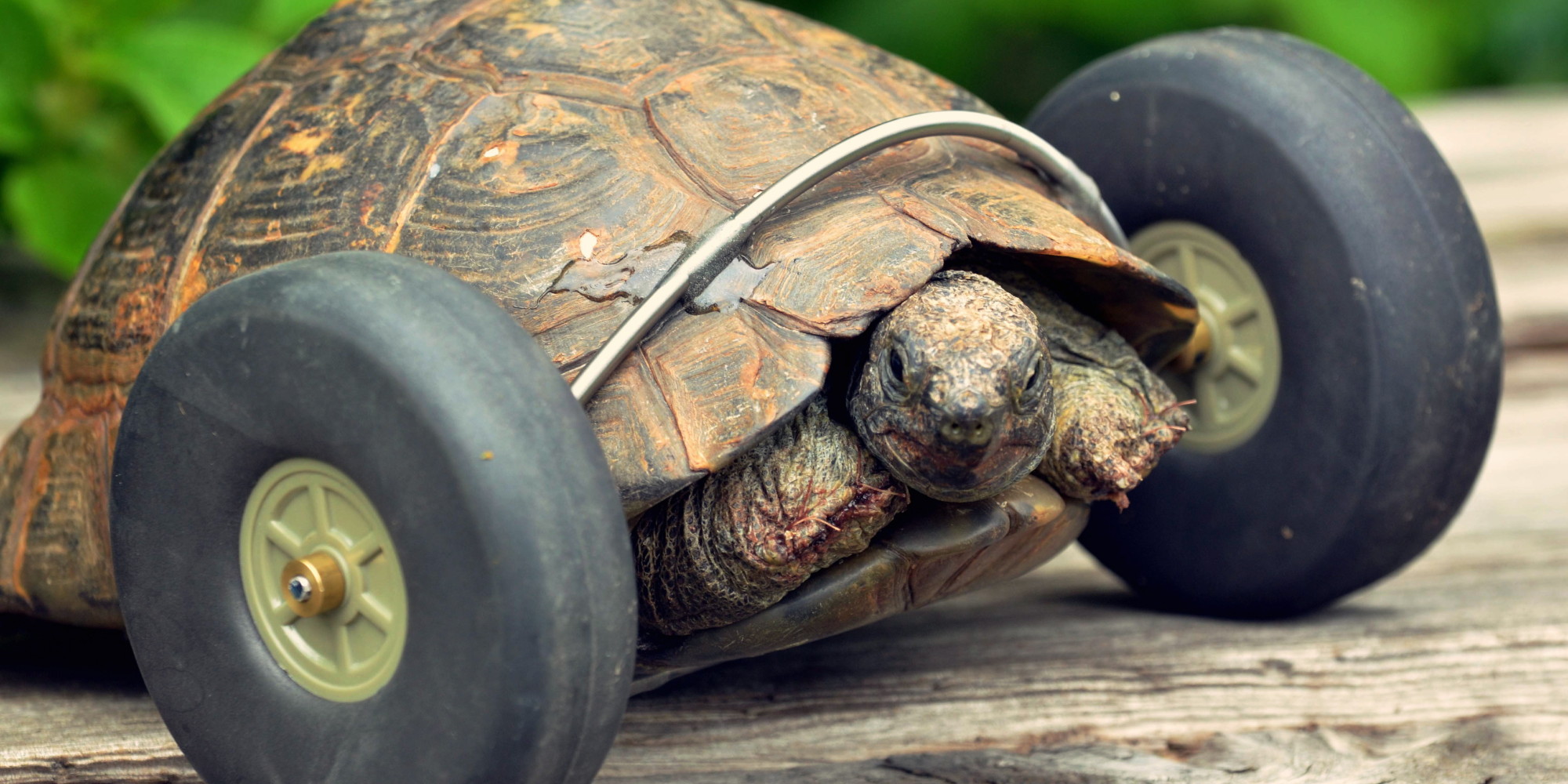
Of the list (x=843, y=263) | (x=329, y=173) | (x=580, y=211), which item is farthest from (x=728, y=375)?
(x=329, y=173)

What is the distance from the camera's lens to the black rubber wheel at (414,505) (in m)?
1.30

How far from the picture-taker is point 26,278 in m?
5.48

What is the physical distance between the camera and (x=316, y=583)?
1444 millimetres

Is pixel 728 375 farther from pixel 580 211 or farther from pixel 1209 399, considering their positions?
pixel 1209 399

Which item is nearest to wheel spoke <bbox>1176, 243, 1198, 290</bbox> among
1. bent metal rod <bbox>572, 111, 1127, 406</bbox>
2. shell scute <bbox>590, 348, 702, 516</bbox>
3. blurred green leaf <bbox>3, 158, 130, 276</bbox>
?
bent metal rod <bbox>572, 111, 1127, 406</bbox>

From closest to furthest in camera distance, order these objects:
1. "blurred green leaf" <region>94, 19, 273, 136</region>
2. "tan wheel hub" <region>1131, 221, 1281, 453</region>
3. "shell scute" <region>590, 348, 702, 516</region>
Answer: "shell scute" <region>590, 348, 702, 516</region>
"tan wheel hub" <region>1131, 221, 1281, 453</region>
"blurred green leaf" <region>94, 19, 273, 136</region>

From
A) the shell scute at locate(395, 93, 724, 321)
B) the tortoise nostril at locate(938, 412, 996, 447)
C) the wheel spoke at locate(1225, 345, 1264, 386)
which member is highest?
the shell scute at locate(395, 93, 724, 321)

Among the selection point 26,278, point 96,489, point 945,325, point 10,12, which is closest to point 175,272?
point 96,489

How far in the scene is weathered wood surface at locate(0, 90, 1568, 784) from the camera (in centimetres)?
190

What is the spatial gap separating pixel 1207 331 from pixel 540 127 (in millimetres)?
1236

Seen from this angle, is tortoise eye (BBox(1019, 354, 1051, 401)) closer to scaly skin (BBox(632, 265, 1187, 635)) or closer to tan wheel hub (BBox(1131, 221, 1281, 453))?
scaly skin (BBox(632, 265, 1187, 635))

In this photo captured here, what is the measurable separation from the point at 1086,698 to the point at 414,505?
1.26m

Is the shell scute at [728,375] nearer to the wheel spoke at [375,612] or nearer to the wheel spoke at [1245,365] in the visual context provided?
the wheel spoke at [375,612]

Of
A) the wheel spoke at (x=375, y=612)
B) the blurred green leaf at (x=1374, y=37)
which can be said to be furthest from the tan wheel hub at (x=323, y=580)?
the blurred green leaf at (x=1374, y=37)
